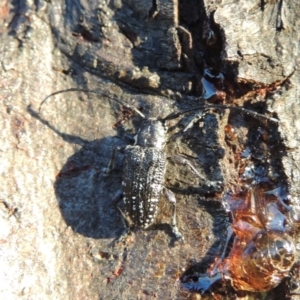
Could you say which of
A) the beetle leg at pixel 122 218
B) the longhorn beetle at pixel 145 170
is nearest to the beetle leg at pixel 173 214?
the longhorn beetle at pixel 145 170

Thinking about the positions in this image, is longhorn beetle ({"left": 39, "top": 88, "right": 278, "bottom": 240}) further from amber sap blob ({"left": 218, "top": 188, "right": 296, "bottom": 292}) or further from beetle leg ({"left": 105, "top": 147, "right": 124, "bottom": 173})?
amber sap blob ({"left": 218, "top": 188, "right": 296, "bottom": 292})

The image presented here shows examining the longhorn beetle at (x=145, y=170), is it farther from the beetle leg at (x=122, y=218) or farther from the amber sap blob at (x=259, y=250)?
the amber sap blob at (x=259, y=250)

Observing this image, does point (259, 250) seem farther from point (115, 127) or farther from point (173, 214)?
point (115, 127)

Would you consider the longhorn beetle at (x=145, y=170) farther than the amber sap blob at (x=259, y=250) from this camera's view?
Yes

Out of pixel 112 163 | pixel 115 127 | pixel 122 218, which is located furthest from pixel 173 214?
pixel 115 127

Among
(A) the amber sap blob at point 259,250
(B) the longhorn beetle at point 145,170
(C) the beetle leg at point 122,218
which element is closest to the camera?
(A) the amber sap blob at point 259,250
